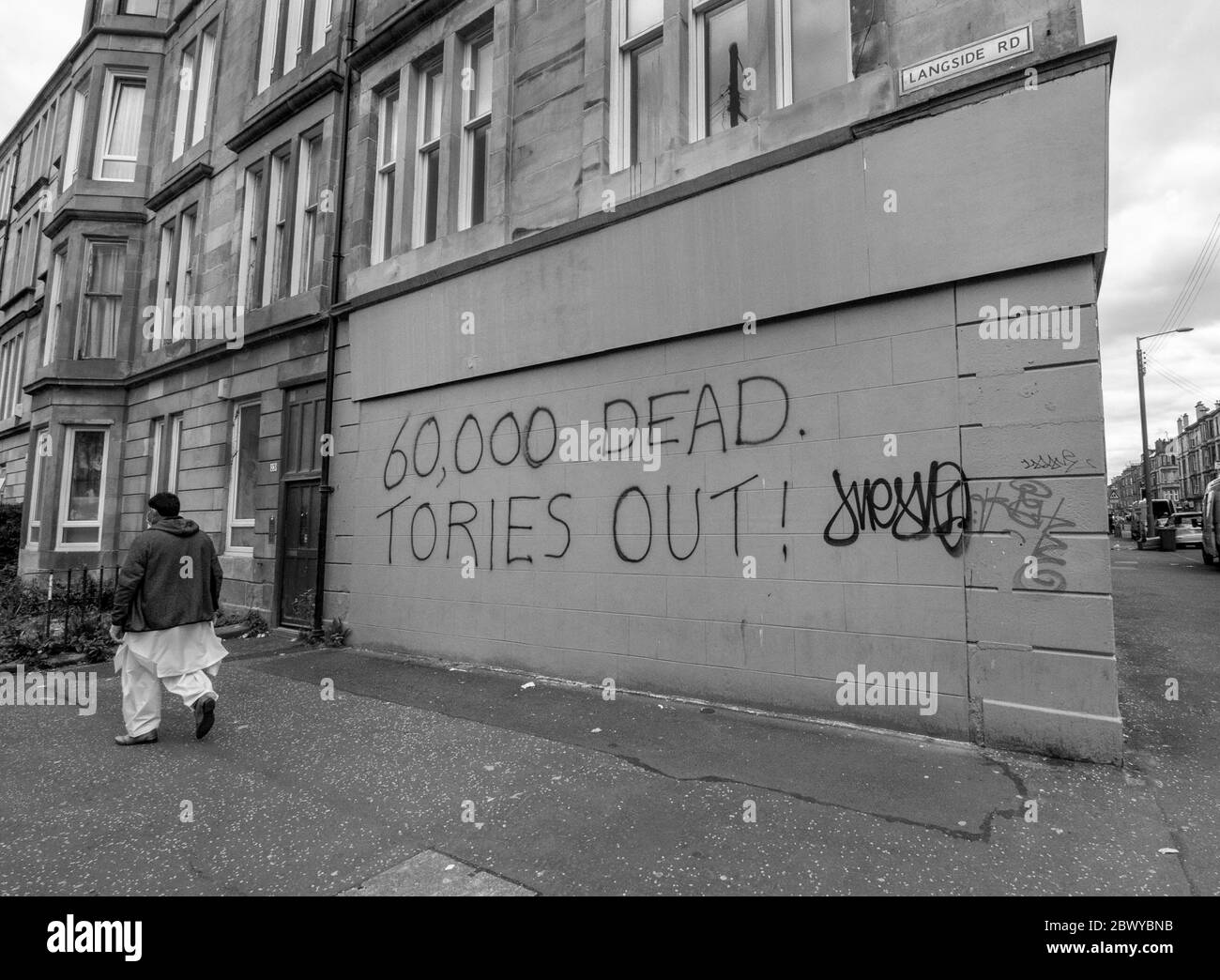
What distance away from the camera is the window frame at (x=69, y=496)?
1315 centimetres

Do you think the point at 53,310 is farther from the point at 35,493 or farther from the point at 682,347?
the point at 682,347

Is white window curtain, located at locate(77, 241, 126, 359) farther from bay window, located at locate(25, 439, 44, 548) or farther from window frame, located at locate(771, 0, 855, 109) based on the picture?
window frame, located at locate(771, 0, 855, 109)

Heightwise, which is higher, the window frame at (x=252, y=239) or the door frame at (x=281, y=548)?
the window frame at (x=252, y=239)

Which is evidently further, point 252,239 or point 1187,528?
point 1187,528

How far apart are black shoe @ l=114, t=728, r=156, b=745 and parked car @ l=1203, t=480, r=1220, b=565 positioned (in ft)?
71.3

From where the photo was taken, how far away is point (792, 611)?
16.5ft

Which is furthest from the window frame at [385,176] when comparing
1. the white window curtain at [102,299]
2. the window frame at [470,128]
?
the white window curtain at [102,299]

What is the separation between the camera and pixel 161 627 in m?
4.71

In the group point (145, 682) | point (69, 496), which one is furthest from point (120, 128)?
point (145, 682)

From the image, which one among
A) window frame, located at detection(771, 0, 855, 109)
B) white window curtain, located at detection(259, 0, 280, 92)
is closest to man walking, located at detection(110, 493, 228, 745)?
window frame, located at detection(771, 0, 855, 109)

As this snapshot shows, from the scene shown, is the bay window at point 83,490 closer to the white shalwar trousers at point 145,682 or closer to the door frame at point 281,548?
the door frame at point 281,548

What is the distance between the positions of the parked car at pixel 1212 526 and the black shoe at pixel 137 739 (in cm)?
2175

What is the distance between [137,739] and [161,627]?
0.78m

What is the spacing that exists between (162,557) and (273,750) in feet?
5.30
